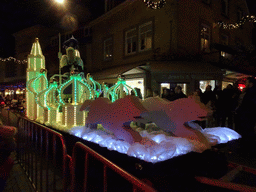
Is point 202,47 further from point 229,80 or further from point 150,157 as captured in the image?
point 150,157

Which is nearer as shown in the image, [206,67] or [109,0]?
[206,67]

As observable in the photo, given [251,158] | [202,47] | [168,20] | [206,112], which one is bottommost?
[251,158]

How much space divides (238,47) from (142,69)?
8986mm

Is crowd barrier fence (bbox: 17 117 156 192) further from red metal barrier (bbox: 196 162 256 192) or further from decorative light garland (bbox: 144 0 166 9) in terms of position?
decorative light garland (bbox: 144 0 166 9)

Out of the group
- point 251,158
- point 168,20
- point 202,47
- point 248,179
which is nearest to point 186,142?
point 248,179

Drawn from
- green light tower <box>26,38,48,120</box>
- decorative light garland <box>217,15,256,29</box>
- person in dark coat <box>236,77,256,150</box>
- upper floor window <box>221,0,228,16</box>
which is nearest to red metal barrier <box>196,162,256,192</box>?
person in dark coat <box>236,77,256,150</box>

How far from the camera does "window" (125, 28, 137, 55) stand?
38.3ft

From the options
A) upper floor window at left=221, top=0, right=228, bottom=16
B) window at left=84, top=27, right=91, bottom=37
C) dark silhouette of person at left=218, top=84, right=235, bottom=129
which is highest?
upper floor window at left=221, top=0, right=228, bottom=16

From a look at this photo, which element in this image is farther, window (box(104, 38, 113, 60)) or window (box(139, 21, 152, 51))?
window (box(104, 38, 113, 60))

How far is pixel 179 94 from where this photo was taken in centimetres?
608

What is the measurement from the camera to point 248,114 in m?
4.59

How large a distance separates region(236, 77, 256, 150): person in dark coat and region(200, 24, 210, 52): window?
7.01 meters

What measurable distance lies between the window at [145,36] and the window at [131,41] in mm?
510

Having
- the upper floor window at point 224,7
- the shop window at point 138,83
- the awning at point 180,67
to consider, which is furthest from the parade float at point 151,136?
the upper floor window at point 224,7
